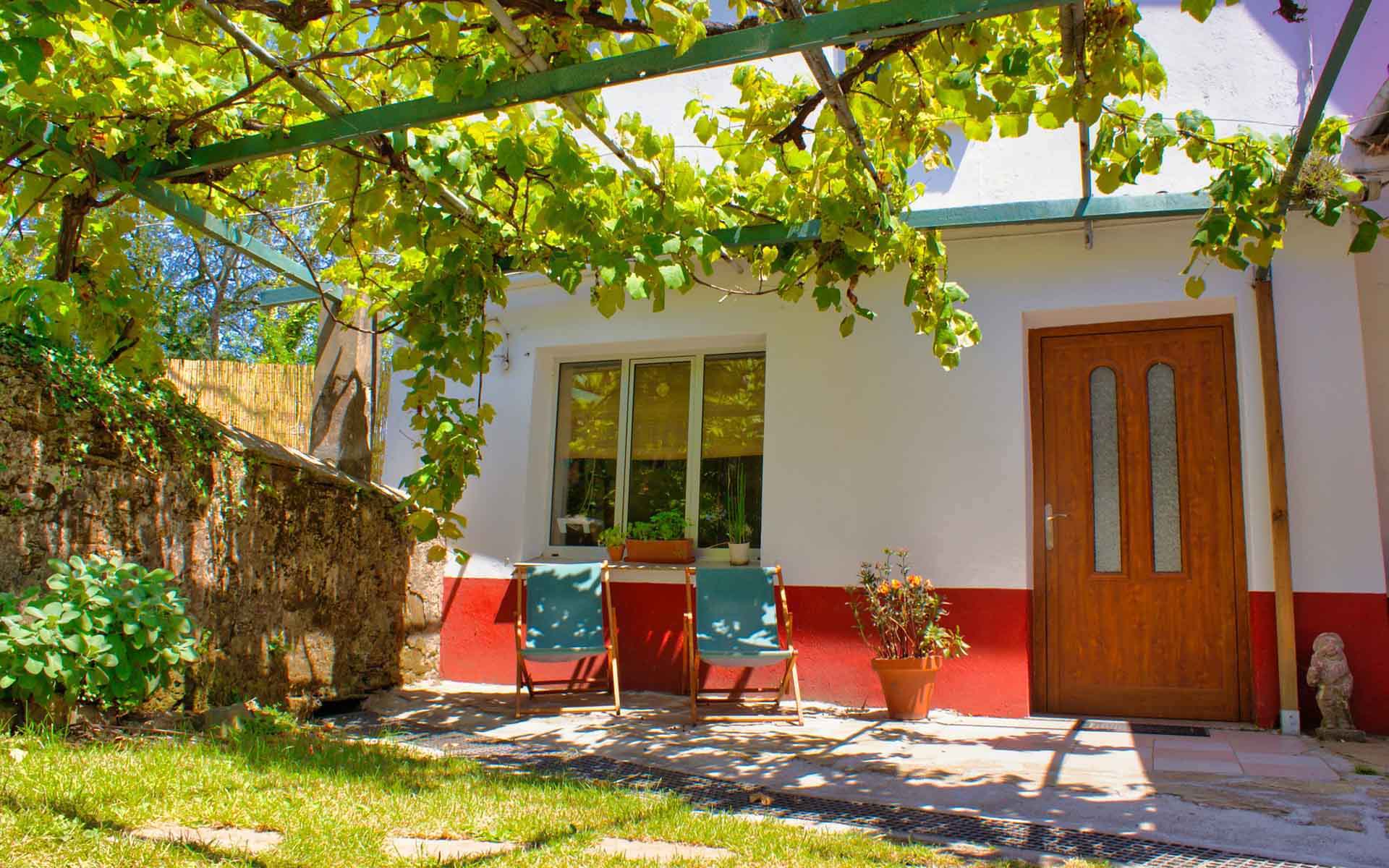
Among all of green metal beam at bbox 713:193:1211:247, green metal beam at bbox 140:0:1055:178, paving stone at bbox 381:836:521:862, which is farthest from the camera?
green metal beam at bbox 713:193:1211:247

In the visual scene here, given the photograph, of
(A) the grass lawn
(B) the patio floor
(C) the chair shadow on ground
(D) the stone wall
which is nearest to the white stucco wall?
(B) the patio floor

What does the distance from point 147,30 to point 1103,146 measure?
3293 mm

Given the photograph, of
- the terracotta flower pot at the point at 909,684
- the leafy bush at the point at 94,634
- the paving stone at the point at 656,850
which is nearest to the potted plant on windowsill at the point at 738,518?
the terracotta flower pot at the point at 909,684

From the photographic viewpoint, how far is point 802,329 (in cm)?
604

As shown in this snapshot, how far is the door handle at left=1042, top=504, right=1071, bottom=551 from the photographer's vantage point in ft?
18.1

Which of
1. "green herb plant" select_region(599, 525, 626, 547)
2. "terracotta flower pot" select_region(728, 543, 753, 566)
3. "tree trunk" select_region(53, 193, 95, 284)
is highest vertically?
"tree trunk" select_region(53, 193, 95, 284)

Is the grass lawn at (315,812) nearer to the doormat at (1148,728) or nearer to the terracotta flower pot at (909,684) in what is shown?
the terracotta flower pot at (909,684)

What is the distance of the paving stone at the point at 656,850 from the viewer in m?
2.62

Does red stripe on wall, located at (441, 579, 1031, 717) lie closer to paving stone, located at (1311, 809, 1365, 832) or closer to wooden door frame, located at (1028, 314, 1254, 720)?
wooden door frame, located at (1028, 314, 1254, 720)

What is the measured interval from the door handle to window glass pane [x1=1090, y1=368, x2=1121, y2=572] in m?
0.17

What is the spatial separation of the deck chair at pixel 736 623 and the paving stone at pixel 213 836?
2.80 metres

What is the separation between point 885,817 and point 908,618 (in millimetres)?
2113

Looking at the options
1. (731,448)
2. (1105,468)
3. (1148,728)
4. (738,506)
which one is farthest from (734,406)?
(1148,728)

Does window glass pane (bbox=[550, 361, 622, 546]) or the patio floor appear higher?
window glass pane (bbox=[550, 361, 622, 546])
